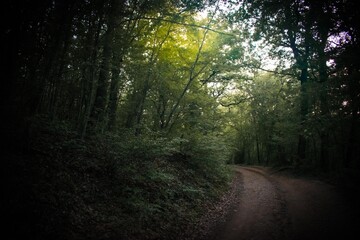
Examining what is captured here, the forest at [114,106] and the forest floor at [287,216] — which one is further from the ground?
the forest at [114,106]

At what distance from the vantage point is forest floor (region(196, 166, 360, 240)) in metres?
6.77

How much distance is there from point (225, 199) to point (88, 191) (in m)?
7.76

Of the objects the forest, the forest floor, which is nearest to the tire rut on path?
the forest floor

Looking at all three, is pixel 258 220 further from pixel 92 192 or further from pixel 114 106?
pixel 114 106

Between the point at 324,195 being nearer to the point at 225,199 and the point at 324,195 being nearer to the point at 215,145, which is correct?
the point at 225,199

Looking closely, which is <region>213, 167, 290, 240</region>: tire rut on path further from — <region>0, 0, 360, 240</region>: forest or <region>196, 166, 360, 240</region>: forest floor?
<region>0, 0, 360, 240</region>: forest

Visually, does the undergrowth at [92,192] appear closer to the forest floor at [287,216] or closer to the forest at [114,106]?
the forest at [114,106]

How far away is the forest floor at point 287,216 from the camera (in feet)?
22.2

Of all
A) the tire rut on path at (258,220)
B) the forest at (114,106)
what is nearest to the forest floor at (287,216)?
the tire rut on path at (258,220)

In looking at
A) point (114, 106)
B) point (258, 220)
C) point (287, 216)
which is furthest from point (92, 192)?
point (287, 216)

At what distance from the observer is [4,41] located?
189 inches

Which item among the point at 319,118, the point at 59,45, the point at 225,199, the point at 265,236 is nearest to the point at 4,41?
the point at 59,45

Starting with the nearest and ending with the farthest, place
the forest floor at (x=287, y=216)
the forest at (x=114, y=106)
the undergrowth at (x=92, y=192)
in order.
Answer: the undergrowth at (x=92, y=192)
the forest at (x=114, y=106)
the forest floor at (x=287, y=216)

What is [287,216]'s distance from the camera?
8227mm
